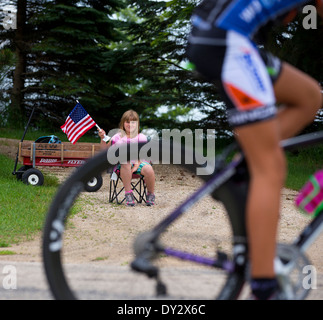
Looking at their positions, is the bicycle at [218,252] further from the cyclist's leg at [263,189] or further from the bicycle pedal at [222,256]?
the cyclist's leg at [263,189]

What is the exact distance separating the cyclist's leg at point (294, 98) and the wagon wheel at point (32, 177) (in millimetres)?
8373

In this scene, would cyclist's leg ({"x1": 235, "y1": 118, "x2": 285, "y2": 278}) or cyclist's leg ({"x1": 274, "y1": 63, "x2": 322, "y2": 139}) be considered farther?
cyclist's leg ({"x1": 274, "y1": 63, "x2": 322, "y2": 139})

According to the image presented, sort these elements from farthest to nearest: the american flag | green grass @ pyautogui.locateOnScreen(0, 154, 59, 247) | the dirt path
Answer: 1. the american flag
2. green grass @ pyautogui.locateOnScreen(0, 154, 59, 247)
3. the dirt path

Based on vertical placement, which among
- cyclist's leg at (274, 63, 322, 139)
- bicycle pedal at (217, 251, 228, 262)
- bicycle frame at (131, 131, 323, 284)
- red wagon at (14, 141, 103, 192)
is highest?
red wagon at (14, 141, 103, 192)

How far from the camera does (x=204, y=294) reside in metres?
2.04

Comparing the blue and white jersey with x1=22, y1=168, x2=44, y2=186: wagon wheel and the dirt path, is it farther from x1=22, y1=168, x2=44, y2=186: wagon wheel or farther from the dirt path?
x1=22, y1=168, x2=44, y2=186: wagon wheel

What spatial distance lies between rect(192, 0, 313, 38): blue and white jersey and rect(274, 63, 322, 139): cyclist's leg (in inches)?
8.6

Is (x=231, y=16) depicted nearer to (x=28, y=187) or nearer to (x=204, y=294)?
(x=204, y=294)

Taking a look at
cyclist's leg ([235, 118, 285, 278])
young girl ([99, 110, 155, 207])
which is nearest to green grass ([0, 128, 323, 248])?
young girl ([99, 110, 155, 207])

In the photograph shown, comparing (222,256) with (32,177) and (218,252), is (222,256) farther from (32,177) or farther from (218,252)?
(32,177)

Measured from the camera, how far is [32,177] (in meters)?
9.63

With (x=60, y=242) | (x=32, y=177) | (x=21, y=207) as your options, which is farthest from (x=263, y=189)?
(x=32, y=177)

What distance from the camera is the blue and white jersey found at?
5.54 feet

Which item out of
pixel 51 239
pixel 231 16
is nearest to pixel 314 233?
pixel 231 16
